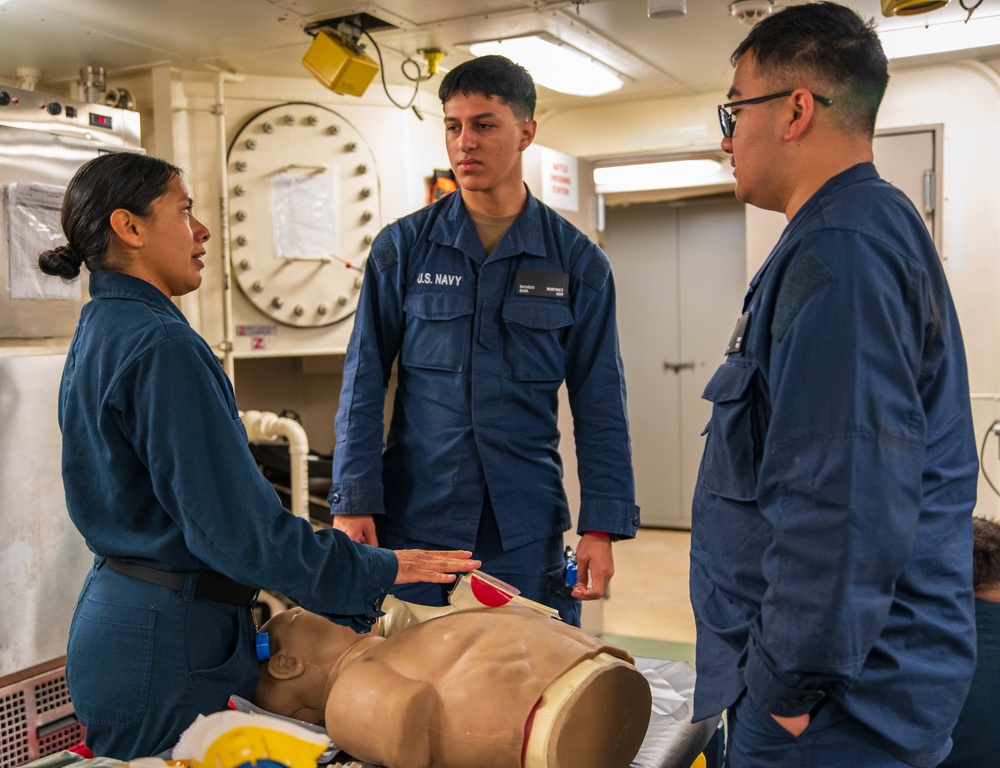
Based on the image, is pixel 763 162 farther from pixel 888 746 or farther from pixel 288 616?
pixel 288 616

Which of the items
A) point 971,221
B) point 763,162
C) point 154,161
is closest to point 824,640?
point 763,162

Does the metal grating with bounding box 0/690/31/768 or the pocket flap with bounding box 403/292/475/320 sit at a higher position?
the pocket flap with bounding box 403/292/475/320

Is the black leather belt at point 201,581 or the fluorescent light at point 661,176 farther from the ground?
the fluorescent light at point 661,176

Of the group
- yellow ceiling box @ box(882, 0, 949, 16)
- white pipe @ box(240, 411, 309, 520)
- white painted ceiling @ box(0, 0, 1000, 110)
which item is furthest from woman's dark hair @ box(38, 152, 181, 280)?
white pipe @ box(240, 411, 309, 520)

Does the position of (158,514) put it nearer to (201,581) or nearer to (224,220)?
(201,581)

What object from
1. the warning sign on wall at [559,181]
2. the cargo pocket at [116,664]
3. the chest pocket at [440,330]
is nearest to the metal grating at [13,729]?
the cargo pocket at [116,664]

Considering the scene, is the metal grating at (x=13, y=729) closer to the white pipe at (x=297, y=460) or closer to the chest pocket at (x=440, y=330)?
the white pipe at (x=297, y=460)

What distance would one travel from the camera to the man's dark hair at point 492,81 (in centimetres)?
A: 212

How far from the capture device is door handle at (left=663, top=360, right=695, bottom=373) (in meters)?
6.53

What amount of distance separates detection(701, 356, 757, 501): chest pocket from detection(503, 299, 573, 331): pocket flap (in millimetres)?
852

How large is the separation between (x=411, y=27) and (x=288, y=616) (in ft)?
7.35

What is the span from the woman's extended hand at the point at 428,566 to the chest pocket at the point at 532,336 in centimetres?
59

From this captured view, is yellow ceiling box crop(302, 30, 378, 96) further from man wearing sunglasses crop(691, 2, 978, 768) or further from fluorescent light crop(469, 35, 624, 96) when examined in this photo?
man wearing sunglasses crop(691, 2, 978, 768)

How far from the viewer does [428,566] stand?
5.39 ft
